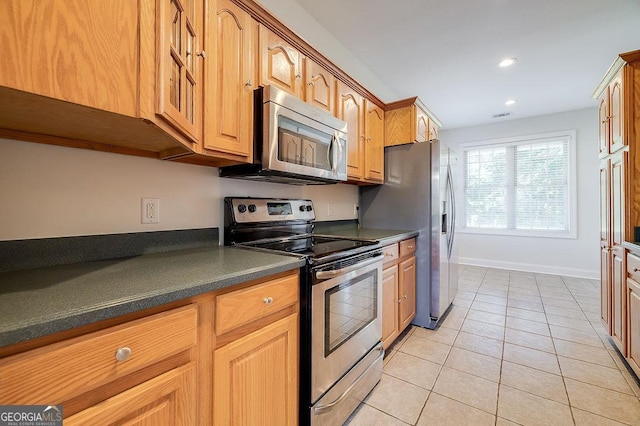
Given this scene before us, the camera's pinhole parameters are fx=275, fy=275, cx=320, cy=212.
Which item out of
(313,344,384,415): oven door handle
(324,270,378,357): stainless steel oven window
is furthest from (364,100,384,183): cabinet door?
(313,344,384,415): oven door handle

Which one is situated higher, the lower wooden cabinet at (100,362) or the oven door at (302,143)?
the oven door at (302,143)

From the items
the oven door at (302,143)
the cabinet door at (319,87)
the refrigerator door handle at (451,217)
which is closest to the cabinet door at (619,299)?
the refrigerator door handle at (451,217)

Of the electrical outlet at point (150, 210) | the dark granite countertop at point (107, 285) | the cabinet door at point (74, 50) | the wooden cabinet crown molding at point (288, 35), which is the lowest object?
the dark granite countertop at point (107, 285)

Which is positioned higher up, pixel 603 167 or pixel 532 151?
pixel 532 151

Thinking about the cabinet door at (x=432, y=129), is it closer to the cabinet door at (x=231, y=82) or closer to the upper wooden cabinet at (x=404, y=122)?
→ the upper wooden cabinet at (x=404, y=122)

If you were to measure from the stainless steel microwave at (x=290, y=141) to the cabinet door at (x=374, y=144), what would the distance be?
0.61 meters

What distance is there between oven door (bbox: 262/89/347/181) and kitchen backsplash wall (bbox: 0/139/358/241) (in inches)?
16.0

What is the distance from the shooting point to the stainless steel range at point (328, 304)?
1.25 meters

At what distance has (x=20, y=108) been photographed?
748 mm

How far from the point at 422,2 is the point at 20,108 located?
95.8 inches

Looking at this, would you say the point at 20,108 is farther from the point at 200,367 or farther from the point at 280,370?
the point at 280,370

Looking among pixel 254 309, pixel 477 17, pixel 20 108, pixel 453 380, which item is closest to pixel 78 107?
pixel 20 108

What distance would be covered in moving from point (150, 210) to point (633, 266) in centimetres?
284

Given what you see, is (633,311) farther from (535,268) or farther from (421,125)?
(535,268)
